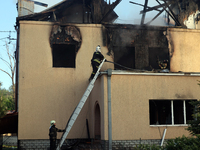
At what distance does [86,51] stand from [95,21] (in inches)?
79.3

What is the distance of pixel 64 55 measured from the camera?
16969 millimetres

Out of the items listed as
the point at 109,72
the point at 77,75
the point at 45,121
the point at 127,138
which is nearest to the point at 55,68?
the point at 77,75

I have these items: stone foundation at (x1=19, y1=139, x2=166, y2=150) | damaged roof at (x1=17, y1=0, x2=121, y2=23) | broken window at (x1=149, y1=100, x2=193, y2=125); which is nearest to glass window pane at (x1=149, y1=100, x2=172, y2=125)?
broken window at (x1=149, y1=100, x2=193, y2=125)

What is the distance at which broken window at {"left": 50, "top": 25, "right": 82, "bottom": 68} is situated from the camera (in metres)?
16.8

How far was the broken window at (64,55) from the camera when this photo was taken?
55.2 feet

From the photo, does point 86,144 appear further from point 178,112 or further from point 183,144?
point 183,144

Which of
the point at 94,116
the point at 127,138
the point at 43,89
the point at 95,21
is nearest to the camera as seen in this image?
the point at 127,138

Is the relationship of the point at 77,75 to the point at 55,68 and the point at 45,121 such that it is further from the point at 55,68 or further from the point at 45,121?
the point at 45,121

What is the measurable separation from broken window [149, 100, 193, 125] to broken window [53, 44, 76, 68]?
5857mm

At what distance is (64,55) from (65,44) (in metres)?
0.66

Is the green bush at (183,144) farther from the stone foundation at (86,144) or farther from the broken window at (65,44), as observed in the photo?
the broken window at (65,44)

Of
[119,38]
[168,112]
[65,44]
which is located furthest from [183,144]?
[65,44]

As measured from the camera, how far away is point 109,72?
1256 centimetres

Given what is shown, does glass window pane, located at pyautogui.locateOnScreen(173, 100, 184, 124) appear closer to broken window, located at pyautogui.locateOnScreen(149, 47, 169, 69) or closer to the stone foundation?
the stone foundation
